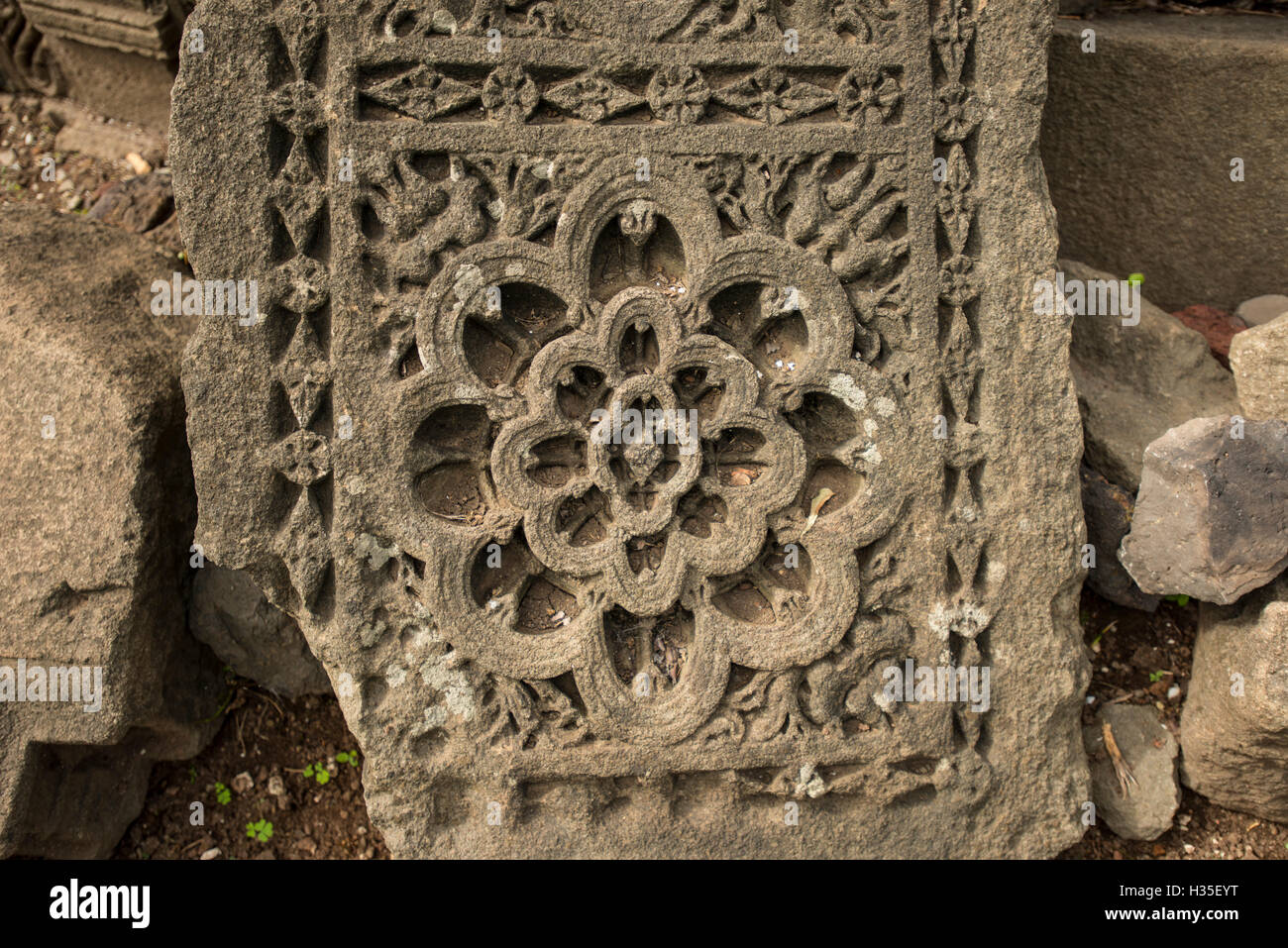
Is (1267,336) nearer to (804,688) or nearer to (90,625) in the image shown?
(804,688)

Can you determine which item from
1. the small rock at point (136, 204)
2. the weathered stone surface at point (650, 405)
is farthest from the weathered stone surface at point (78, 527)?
the small rock at point (136, 204)

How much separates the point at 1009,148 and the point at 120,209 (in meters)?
3.48

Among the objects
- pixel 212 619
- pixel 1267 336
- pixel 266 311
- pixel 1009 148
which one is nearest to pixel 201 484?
pixel 266 311

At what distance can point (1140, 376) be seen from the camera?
143 inches

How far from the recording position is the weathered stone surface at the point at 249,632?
3.46 m

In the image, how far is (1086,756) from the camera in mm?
3393

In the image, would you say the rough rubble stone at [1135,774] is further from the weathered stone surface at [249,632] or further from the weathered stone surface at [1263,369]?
the weathered stone surface at [249,632]

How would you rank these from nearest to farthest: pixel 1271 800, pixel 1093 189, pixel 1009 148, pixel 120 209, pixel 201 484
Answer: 1. pixel 201 484
2. pixel 1009 148
3. pixel 1271 800
4. pixel 1093 189
5. pixel 120 209

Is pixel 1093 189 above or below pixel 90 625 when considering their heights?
above

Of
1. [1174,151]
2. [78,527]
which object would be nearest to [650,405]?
[78,527]

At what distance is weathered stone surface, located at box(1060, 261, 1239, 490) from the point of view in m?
3.52

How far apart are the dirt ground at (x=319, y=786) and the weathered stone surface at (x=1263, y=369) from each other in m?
0.79

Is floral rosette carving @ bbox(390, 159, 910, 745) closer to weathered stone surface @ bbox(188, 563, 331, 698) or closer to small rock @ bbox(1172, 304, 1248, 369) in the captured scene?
weathered stone surface @ bbox(188, 563, 331, 698)

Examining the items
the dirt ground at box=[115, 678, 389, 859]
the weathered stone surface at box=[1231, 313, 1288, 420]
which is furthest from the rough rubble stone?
the dirt ground at box=[115, 678, 389, 859]
